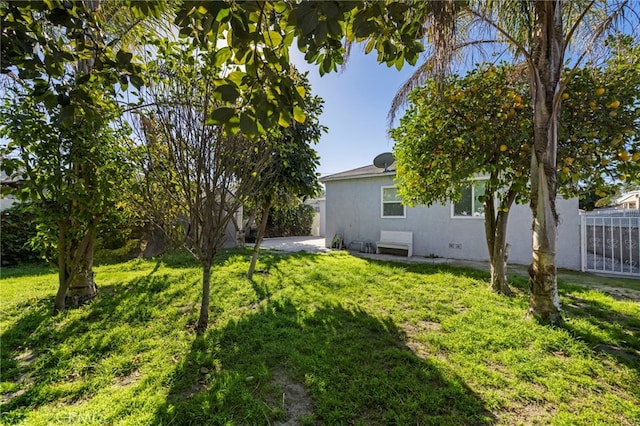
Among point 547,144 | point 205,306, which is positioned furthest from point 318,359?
point 547,144

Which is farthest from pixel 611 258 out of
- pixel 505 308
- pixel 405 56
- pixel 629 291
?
pixel 405 56

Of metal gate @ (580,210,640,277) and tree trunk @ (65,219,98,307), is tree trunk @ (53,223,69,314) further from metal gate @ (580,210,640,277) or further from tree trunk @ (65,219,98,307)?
metal gate @ (580,210,640,277)

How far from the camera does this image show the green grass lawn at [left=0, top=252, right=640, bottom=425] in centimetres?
227

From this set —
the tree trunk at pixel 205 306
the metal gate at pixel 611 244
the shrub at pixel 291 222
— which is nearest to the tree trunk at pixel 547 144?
the tree trunk at pixel 205 306

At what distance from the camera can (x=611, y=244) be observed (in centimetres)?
716

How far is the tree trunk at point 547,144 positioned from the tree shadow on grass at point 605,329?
327mm

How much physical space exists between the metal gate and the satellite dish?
5964 mm

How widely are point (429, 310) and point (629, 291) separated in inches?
180

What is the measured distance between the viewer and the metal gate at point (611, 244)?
22.4 feet

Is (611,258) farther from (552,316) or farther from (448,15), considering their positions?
(448,15)

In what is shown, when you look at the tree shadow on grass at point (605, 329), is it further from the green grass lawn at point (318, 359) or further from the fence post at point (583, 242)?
the fence post at point (583, 242)

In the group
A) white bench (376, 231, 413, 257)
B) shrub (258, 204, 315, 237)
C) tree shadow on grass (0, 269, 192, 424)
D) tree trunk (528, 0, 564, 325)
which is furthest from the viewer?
shrub (258, 204, 315, 237)

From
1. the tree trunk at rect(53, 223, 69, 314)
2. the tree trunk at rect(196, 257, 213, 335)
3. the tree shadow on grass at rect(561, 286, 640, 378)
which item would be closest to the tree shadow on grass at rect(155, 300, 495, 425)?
the tree trunk at rect(196, 257, 213, 335)

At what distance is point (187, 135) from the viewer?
338 centimetres
